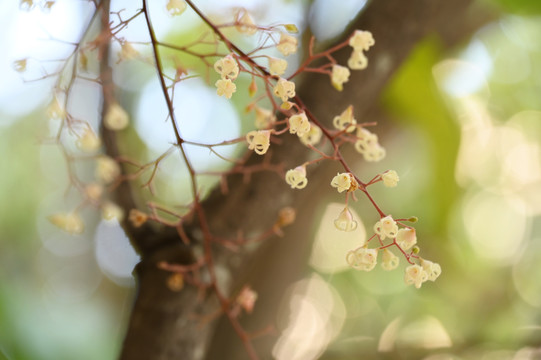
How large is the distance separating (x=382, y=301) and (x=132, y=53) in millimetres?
1175

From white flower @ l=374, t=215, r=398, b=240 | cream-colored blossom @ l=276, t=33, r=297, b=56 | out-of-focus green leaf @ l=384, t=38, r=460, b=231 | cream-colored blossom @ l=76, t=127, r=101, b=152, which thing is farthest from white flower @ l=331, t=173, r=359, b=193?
out-of-focus green leaf @ l=384, t=38, r=460, b=231

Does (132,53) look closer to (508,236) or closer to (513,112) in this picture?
(513,112)

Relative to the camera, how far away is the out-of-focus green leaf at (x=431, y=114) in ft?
2.95

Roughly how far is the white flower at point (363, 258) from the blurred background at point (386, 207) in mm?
603

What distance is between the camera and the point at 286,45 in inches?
16.6

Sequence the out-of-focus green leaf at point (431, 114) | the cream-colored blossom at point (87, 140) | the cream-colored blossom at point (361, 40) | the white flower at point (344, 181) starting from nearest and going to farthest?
the white flower at point (344, 181) < the cream-colored blossom at point (361, 40) < the cream-colored blossom at point (87, 140) < the out-of-focus green leaf at point (431, 114)

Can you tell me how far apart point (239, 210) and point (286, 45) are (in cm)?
32

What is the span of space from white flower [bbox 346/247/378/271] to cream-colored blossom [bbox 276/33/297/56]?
0.17m

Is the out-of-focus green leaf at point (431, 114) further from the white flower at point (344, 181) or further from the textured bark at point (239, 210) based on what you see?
the white flower at point (344, 181)

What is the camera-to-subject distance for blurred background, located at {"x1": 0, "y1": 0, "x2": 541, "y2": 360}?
949 mm

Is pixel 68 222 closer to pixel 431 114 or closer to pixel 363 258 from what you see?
Answer: pixel 363 258

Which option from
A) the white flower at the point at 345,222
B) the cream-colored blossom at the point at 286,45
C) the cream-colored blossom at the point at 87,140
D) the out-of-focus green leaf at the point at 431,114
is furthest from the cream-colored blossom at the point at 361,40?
the out-of-focus green leaf at the point at 431,114

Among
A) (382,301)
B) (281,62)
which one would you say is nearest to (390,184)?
(281,62)

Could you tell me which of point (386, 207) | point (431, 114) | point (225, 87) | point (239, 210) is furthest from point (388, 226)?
point (386, 207)
